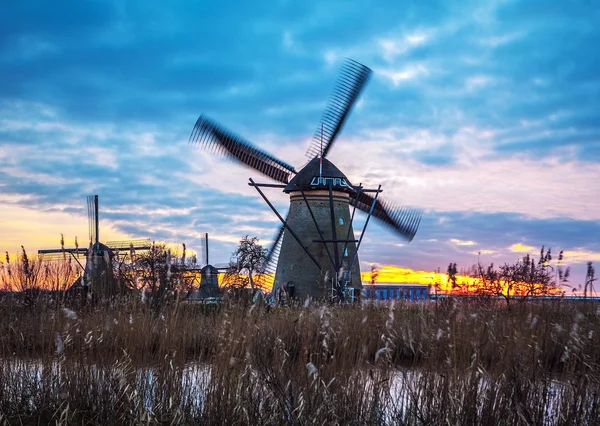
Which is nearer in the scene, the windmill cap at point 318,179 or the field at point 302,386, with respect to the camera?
the field at point 302,386

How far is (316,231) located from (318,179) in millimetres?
1784

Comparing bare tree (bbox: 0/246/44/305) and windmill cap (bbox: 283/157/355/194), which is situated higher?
windmill cap (bbox: 283/157/355/194)

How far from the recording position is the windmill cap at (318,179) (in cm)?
2220

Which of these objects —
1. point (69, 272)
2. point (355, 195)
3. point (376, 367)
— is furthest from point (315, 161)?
point (376, 367)

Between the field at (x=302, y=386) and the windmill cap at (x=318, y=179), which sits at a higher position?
the windmill cap at (x=318, y=179)

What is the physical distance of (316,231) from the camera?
874 inches

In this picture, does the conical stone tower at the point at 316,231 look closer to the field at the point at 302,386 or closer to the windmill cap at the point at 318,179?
the windmill cap at the point at 318,179

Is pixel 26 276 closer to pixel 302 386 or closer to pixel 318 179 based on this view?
pixel 302 386

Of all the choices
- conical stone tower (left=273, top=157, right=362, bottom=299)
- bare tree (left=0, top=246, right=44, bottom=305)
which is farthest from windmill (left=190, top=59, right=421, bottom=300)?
bare tree (left=0, top=246, right=44, bottom=305)

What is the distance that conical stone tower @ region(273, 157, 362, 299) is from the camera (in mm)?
21922

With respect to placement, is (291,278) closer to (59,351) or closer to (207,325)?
(207,325)

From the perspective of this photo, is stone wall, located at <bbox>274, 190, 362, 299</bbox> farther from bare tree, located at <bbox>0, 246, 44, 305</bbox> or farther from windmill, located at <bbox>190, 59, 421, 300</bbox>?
bare tree, located at <bbox>0, 246, 44, 305</bbox>

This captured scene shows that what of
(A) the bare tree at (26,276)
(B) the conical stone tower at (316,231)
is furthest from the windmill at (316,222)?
(A) the bare tree at (26,276)

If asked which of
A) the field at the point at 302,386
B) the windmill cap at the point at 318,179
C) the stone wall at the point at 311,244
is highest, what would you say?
the windmill cap at the point at 318,179
